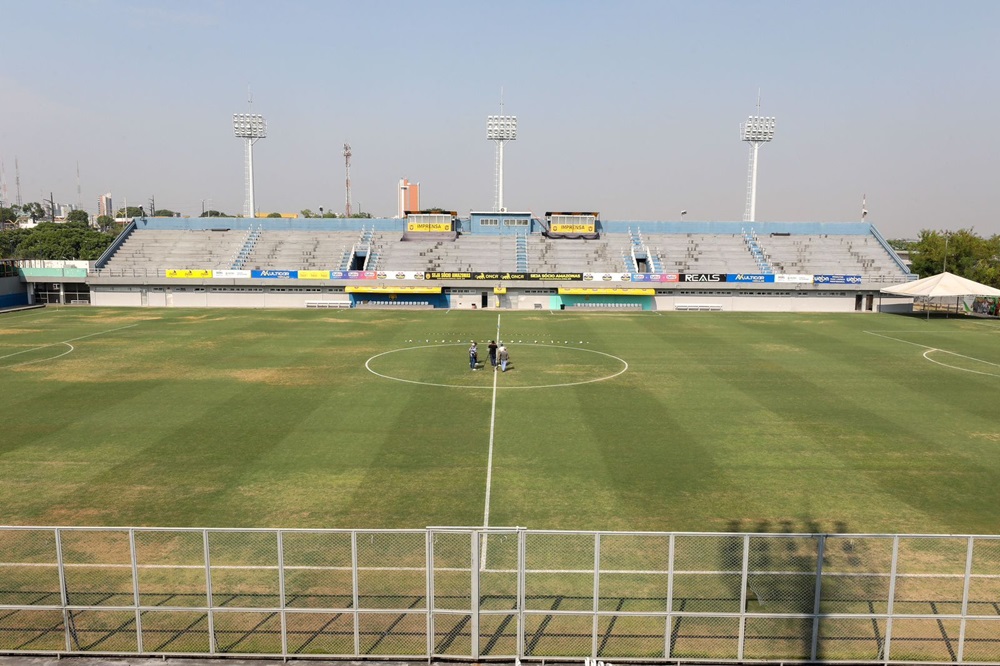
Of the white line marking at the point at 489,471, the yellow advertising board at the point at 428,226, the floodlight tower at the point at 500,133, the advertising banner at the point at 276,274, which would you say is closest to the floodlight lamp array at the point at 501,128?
the floodlight tower at the point at 500,133

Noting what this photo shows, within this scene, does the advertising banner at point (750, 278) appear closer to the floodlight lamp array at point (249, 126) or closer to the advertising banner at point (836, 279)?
the advertising banner at point (836, 279)

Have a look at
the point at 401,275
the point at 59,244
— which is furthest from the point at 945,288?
the point at 59,244

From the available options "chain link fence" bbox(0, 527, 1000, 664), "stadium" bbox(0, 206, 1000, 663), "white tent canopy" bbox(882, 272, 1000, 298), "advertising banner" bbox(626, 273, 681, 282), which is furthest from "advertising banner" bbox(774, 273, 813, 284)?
"chain link fence" bbox(0, 527, 1000, 664)

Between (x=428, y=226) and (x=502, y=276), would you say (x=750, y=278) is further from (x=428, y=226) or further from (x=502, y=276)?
(x=428, y=226)

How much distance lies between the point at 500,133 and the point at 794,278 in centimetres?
4071

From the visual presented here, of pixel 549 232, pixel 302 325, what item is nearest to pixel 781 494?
pixel 302 325

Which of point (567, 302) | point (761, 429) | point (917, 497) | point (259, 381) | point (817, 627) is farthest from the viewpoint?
point (567, 302)

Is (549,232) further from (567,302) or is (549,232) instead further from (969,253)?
(969,253)

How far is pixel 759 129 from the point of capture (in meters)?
86.3

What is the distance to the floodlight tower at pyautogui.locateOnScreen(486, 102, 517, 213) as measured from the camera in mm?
86062

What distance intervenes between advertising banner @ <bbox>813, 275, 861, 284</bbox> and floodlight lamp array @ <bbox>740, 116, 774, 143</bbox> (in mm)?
28050

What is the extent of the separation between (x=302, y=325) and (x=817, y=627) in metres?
46.9

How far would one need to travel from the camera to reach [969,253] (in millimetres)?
76688

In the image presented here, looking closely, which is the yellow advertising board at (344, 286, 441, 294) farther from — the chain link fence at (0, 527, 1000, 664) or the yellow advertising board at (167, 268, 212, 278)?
the chain link fence at (0, 527, 1000, 664)
